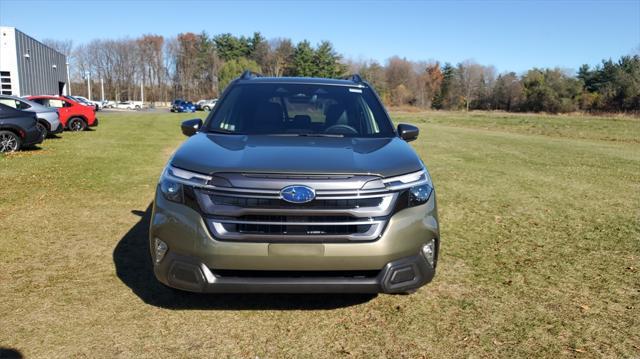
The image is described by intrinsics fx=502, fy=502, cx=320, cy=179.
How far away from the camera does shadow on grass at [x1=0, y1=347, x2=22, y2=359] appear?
3035 millimetres

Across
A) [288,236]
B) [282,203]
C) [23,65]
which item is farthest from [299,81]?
[23,65]

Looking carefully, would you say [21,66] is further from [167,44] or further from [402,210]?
[167,44]

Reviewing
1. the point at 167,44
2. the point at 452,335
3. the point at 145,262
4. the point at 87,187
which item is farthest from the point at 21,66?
the point at 167,44

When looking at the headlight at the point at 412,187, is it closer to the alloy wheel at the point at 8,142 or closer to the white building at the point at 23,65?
the alloy wheel at the point at 8,142

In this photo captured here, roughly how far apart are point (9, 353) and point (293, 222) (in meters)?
1.91

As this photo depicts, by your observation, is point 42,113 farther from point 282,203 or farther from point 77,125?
point 282,203

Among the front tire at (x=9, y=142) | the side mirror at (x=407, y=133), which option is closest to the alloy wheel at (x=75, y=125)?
the front tire at (x=9, y=142)

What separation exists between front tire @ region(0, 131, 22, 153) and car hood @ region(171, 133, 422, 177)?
11534mm

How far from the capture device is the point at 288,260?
→ 3080 millimetres

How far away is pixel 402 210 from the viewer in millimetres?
3264

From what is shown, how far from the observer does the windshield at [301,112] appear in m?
4.36

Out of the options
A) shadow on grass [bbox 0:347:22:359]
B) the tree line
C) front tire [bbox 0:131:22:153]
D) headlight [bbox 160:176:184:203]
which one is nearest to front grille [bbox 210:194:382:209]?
headlight [bbox 160:176:184:203]

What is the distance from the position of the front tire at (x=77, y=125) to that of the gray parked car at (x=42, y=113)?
469cm

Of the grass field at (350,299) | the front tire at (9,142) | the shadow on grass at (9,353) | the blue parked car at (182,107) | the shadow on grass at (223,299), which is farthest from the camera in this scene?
the blue parked car at (182,107)
